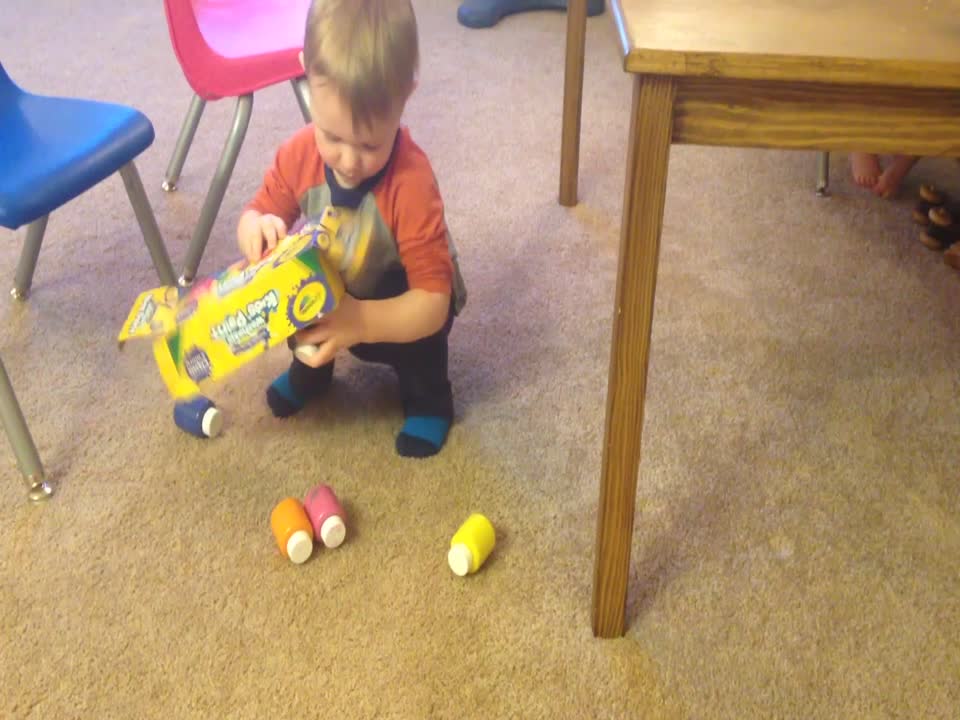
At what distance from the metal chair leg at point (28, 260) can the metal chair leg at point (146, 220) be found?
0.56ft

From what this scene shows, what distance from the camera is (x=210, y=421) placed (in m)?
1.17

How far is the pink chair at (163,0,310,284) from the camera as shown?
1.28 m

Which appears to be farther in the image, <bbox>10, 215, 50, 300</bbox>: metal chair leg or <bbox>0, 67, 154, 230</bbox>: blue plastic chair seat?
<bbox>10, 215, 50, 300</bbox>: metal chair leg

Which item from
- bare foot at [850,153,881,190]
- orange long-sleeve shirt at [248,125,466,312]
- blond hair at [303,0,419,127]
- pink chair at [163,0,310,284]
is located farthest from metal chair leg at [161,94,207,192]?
bare foot at [850,153,881,190]

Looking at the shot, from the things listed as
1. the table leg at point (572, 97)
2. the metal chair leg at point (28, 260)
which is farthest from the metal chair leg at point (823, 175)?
the metal chair leg at point (28, 260)

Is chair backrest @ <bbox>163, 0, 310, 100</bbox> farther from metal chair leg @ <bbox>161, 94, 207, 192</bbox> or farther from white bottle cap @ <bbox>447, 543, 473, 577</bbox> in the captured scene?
white bottle cap @ <bbox>447, 543, 473, 577</bbox>

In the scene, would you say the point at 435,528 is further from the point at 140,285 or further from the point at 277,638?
the point at 140,285

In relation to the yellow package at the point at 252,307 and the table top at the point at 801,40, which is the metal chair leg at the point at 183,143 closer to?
the yellow package at the point at 252,307

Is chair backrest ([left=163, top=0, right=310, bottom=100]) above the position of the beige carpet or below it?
above

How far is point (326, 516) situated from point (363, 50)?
504 mm

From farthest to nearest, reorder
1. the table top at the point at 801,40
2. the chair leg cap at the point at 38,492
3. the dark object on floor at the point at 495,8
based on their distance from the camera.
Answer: the dark object on floor at the point at 495,8 < the chair leg cap at the point at 38,492 < the table top at the point at 801,40

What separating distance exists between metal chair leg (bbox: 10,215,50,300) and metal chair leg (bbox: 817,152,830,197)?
1.30 meters

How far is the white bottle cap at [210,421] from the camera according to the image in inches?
45.9

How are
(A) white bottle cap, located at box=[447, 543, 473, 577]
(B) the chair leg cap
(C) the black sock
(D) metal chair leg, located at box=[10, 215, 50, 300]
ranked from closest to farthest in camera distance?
1. (A) white bottle cap, located at box=[447, 543, 473, 577]
2. (B) the chair leg cap
3. (C) the black sock
4. (D) metal chair leg, located at box=[10, 215, 50, 300]
